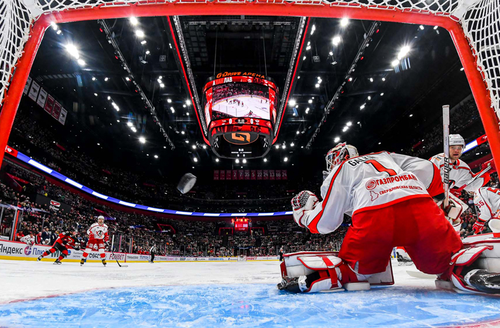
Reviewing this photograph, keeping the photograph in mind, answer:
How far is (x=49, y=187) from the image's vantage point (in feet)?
52.8

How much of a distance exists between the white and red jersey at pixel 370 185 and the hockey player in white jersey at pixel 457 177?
35.6 inches

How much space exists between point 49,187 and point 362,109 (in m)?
19.0

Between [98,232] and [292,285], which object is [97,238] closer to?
[98,232]

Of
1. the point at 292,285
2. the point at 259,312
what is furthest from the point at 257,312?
the point at 292,285

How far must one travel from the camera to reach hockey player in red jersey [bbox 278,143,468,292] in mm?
1698

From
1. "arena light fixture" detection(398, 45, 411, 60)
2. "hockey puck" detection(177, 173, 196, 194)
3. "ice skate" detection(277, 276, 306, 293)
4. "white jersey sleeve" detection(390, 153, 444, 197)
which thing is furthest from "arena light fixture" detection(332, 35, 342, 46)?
"hockey puck" detection(177, 173, 196, 194)

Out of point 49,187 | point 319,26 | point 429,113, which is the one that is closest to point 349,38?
point 319,26

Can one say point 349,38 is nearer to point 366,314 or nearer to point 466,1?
point 466,1

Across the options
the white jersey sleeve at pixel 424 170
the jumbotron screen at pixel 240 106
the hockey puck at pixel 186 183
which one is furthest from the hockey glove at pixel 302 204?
the hockey puck at pixel 186 183

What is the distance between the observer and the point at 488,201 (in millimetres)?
3861

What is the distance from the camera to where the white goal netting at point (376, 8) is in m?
1.52

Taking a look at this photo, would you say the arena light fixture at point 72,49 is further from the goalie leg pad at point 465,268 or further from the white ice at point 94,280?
the goalie leg pad at point 465,268

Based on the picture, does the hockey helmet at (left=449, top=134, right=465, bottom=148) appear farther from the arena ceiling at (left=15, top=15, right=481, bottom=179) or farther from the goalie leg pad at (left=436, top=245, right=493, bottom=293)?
the arena ceiling at (left=15, top=15, right=481, bottom=179)

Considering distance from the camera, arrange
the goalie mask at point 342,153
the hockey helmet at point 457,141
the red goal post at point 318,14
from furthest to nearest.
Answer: the hockey helmet at point 457,141 < the goalie mask at point 342,153 < the red goal post at point 318,14
